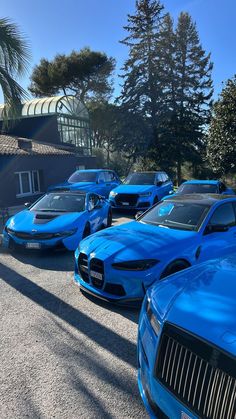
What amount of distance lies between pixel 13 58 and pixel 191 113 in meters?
26.3

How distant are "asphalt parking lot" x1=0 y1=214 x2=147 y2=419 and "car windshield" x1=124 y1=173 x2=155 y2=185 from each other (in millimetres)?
9418

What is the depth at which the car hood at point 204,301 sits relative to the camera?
2.17 metres

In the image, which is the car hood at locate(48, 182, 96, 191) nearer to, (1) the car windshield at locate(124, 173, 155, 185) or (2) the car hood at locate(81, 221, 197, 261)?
(1) the car windshield at locate(124, 173, 155, 185)

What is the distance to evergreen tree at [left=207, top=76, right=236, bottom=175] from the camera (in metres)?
20.2

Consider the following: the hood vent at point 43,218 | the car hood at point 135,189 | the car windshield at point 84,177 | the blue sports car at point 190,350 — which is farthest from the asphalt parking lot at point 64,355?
the car windshield at point 84,177

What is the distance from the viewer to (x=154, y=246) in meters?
4.95

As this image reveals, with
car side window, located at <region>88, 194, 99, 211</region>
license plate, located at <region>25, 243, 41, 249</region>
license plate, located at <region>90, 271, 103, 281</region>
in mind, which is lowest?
license plate, located at <region>25, 243, 41, 249</region>

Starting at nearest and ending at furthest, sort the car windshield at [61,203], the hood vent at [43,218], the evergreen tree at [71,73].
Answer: the hood vent at [43,218], the car windshield at [61,203], the evergreen tree at [71,73]

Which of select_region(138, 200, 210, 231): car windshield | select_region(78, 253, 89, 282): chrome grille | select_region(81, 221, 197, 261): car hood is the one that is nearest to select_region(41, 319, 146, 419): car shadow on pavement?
select_region(78, 253, 89, 282): chrome grille

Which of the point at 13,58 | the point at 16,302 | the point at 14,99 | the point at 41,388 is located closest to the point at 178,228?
the point at 16,302

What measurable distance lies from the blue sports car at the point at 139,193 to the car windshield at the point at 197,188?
129 cm

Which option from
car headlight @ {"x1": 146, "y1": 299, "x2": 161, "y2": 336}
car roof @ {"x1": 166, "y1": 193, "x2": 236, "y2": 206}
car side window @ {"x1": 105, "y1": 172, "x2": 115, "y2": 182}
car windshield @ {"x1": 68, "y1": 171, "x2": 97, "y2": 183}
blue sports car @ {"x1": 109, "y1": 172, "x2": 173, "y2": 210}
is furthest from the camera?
car side window @ {"x1": 105, "y1": 172, "x2": 115, "y2": 182}

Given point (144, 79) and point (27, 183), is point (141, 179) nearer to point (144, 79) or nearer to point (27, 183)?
point (27, 183)

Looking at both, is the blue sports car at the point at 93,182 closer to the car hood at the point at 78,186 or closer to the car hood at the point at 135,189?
the car hood at the point at 78,186
